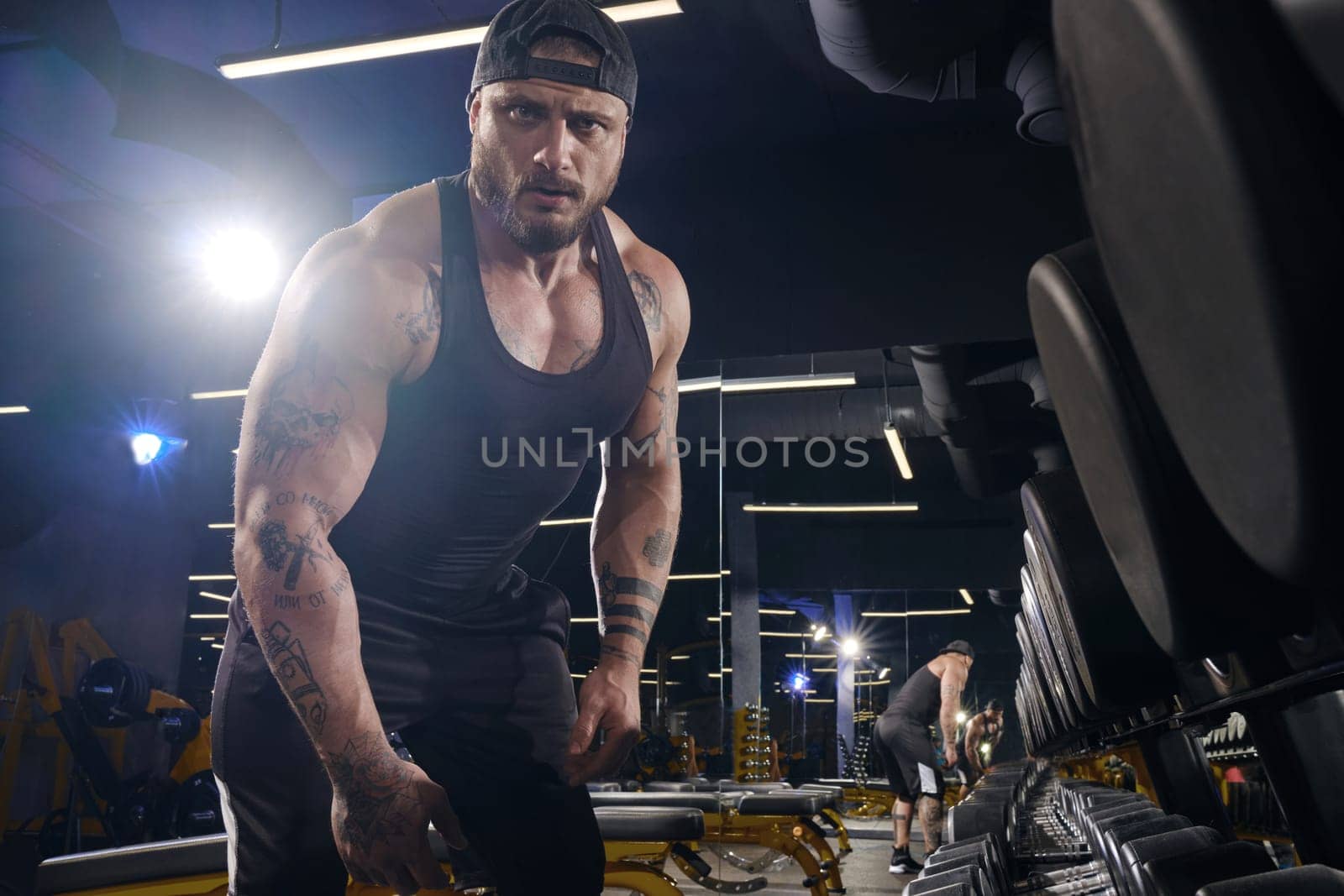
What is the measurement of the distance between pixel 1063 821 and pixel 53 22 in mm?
4569

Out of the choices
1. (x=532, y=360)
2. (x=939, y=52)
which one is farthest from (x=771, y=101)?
(x=532, y=360)

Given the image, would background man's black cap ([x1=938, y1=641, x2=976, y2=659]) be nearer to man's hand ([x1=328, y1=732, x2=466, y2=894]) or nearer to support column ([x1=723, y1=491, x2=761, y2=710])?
support column ([x1=723, y1=491, x2=761, y2=710])

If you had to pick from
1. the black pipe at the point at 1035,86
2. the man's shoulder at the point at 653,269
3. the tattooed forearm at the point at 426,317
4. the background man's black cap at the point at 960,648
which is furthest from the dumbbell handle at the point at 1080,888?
the background man's black cap at the point at 960,648

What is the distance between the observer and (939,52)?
3.18m

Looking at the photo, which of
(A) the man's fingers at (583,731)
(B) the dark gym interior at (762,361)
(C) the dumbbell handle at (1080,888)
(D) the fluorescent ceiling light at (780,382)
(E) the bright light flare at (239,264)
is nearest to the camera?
(B) the dark gym interior at (762,361)

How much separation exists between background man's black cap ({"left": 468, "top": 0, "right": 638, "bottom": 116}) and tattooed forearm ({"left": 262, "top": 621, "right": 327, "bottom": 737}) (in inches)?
51.8

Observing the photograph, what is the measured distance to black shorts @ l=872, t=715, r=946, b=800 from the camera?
21.5 ft

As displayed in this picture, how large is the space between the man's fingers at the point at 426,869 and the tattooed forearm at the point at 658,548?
77cm

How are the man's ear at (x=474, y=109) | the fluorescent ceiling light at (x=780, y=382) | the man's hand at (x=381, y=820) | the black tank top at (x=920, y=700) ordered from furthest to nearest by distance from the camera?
the black tank top at (x=920, y=700) < the fluorescent ceiling light at (x=780, y=382) < the man's ear at (x=474, y=109) < the man's hand at (x=381, y=820)

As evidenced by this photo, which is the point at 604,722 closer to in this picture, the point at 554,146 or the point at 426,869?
the point at 426,869

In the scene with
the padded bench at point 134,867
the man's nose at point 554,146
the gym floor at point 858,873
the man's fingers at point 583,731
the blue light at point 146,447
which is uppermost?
the man's nose at point 554,146

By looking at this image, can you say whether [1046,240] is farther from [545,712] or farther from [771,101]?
[545,712]

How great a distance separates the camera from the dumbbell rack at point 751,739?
436cm

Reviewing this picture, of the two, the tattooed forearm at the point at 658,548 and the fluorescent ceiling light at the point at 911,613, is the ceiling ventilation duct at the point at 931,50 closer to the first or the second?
the tattooed forearm at the point at 658,548
